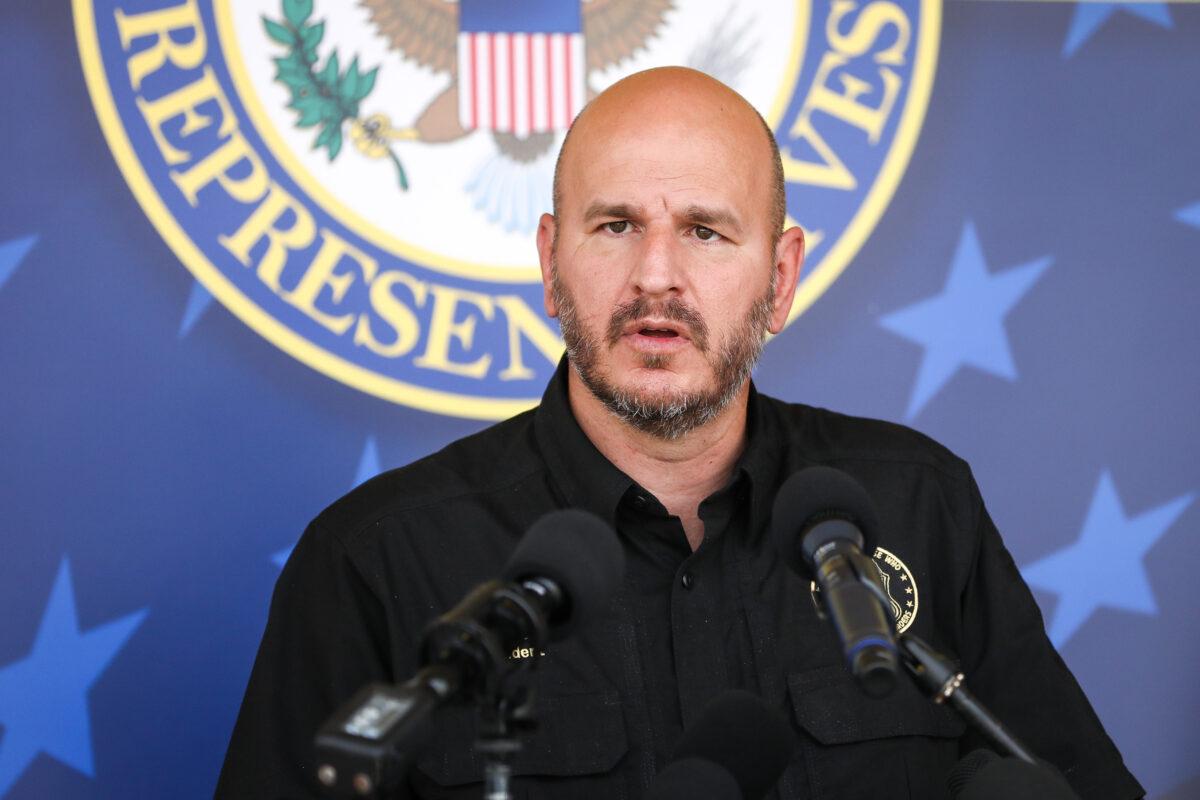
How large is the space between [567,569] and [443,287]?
59.0 inches

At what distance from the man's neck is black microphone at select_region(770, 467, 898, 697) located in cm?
75

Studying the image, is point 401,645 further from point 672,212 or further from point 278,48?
point 278,48

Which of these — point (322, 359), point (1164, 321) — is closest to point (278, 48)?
point (322, 359)

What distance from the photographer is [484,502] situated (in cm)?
202

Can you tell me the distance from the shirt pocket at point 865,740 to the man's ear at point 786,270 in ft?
1.91

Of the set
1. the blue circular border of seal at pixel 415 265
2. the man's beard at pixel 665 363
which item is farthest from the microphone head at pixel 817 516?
the blue circular border of seal at pixel 415 265

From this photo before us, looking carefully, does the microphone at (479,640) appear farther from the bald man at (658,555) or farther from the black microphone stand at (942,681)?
the bald man at (658,555)

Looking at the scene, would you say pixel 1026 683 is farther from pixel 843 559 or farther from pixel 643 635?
pixel 843 559

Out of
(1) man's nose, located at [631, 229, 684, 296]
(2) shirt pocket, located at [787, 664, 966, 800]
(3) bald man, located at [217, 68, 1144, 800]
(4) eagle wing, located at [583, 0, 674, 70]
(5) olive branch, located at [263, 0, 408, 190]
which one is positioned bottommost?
(2) shirt pocket, located at [787, 664, 966, 800]

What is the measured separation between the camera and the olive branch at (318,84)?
2461mm

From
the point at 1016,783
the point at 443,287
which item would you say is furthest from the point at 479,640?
the point at 443,287

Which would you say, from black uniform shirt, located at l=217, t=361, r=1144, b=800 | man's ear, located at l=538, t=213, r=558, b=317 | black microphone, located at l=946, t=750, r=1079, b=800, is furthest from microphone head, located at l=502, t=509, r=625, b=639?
man's ear, located at l=538, t=213, r=558, b=317

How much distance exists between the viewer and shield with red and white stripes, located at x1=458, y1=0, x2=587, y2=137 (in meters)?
2.51

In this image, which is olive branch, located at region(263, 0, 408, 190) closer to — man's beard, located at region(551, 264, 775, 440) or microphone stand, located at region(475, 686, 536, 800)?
man's beard, located at region(551, 264, 775, 440)
